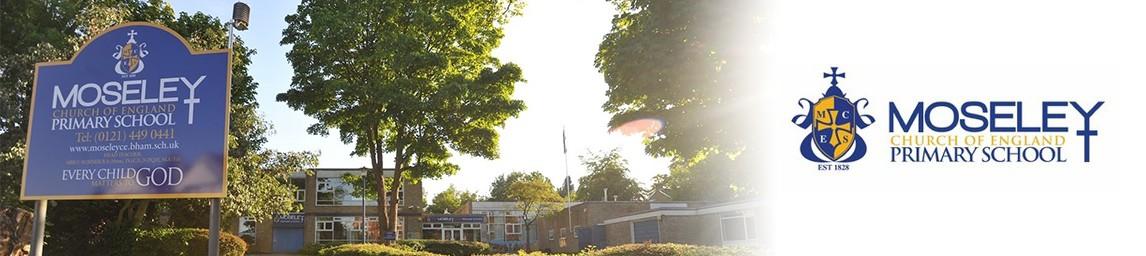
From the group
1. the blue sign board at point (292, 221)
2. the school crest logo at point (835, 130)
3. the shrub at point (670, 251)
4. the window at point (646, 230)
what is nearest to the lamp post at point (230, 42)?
the shrub at point (670, 251)

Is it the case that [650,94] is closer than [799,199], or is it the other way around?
[799,199]

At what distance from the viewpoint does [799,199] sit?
1312 cm

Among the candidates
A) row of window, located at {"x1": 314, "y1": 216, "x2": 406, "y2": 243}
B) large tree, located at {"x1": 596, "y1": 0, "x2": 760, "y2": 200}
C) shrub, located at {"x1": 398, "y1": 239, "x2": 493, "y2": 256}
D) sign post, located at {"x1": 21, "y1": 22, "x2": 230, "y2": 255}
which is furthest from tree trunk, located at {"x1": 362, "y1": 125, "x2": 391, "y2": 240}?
row of window, located at {"x1": 314, "y1": 216, "x2": 406, "y2": 243}

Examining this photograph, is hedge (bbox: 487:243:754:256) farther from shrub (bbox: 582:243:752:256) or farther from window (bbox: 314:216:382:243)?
window (bbox: 314:216:382:243)

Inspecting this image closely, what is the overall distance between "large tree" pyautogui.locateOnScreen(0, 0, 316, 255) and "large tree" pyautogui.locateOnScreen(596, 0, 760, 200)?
1171 centimetres

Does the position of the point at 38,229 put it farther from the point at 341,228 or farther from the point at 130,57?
the point at 341,228

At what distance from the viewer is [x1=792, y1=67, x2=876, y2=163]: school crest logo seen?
12.5 m

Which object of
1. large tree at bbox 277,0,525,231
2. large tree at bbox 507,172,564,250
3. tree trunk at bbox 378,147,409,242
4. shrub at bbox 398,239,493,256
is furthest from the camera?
large tree at bbox 507,172,564,250

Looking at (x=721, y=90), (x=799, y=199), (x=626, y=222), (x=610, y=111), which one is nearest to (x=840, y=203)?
(x=799, y=199)

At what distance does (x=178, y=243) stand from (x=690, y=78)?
1463 centimetres

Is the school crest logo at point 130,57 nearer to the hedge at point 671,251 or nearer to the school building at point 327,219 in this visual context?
the hedge at point 671,251

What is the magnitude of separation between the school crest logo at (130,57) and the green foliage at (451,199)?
72814 millimetres

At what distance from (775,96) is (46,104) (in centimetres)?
1195

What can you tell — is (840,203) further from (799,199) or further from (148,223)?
(148,223)
